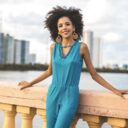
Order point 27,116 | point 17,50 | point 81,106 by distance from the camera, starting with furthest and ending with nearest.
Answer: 1. point 17,50
2. point 27,116
3. point 81,106

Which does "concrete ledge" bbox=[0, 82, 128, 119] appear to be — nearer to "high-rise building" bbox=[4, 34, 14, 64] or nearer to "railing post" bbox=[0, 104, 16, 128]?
"railing post" bbox=[0, 104, 16, 128]

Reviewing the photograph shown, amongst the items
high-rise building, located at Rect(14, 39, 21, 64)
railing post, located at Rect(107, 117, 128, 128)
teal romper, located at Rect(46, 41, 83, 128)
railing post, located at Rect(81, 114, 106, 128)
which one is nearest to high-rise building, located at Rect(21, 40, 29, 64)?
high-rise building, located at Rect(14, 39, 21, 64)

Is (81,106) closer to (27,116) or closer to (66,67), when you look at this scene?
(66,67)

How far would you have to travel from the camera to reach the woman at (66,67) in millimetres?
3471

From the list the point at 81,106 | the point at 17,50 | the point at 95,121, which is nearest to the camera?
the point at 95,121

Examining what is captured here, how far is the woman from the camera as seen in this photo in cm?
347

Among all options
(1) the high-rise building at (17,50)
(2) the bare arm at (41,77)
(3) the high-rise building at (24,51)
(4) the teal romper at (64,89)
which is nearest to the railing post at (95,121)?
(4) the teal romper at (64,89)

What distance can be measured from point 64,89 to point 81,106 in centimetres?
19

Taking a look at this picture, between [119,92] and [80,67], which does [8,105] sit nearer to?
[80,67]

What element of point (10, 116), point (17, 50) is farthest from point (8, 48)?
point (10, 116)

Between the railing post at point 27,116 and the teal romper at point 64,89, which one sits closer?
the teal romper at point 64,89

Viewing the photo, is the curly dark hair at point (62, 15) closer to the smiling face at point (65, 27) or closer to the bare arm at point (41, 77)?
the smiling face at point (65, 27)

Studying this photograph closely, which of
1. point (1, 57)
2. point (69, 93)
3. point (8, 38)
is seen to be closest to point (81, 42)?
point (69, 93)

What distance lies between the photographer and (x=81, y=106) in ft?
11.5
